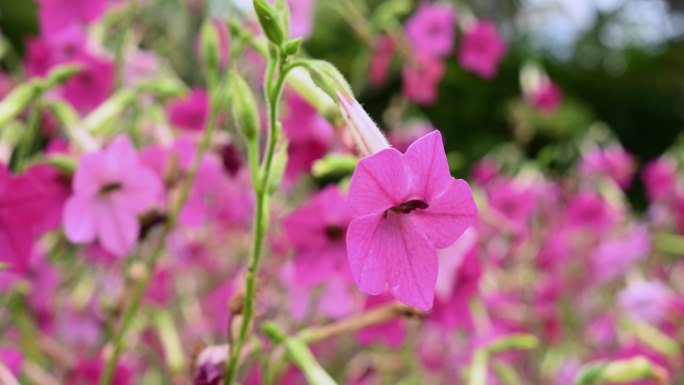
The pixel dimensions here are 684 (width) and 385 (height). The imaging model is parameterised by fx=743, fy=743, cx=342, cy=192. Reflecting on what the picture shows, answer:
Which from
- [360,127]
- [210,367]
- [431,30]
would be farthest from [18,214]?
[431,30]

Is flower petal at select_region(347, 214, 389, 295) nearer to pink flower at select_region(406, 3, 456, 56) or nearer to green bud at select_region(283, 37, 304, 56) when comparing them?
green bud at select_region(283, 37, 304, 56)

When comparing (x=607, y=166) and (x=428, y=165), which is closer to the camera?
(x=428, y=165)

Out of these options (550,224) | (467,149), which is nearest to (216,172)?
(550,224)

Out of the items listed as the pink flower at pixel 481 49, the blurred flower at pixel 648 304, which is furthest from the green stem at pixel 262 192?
the pink flower at pixel 481 49

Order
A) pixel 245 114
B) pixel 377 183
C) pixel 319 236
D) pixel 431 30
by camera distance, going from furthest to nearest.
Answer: pixel 431 30 < pixel 319 236 < pixel 245 114 < pixel 377 183

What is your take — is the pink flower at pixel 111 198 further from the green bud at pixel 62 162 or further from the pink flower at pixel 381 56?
the pink flower at pixel 381 56

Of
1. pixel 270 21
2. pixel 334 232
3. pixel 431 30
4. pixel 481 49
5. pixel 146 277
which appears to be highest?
pixel 270 21

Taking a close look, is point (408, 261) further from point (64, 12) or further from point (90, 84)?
point (90, 84)

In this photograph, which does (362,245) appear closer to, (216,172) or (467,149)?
(216,172)
